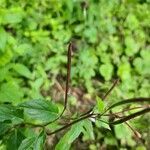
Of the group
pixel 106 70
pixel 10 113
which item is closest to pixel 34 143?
pixel 10 113

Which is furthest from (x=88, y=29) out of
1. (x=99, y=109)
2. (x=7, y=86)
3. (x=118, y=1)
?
(x=99, y=109)

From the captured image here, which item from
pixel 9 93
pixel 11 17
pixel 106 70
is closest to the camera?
pixel 9 93

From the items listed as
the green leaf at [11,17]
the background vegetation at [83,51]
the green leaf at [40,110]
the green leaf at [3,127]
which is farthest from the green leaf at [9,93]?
the green leaf at [40,110]

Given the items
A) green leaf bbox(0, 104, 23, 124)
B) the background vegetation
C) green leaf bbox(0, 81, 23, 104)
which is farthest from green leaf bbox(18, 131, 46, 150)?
the background vegetation

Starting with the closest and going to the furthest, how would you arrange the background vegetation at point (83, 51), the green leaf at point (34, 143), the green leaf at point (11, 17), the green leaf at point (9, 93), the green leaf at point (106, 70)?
the green leaf at point (34, 143) < the green leaf at point (9, 93) < the green leaf at point (11, 17) < the background vegetation at point (83, 51) < the green leaf at point (106, 70)

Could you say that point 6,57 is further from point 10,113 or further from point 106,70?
point 10,113

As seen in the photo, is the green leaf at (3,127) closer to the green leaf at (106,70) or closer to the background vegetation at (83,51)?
the background vegetation at (83,51)

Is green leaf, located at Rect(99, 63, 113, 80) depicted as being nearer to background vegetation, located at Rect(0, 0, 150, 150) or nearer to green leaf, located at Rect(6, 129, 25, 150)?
background vegetation, located at Rect(0, 0, 150, 150)

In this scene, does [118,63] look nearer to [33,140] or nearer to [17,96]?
[17,96]
